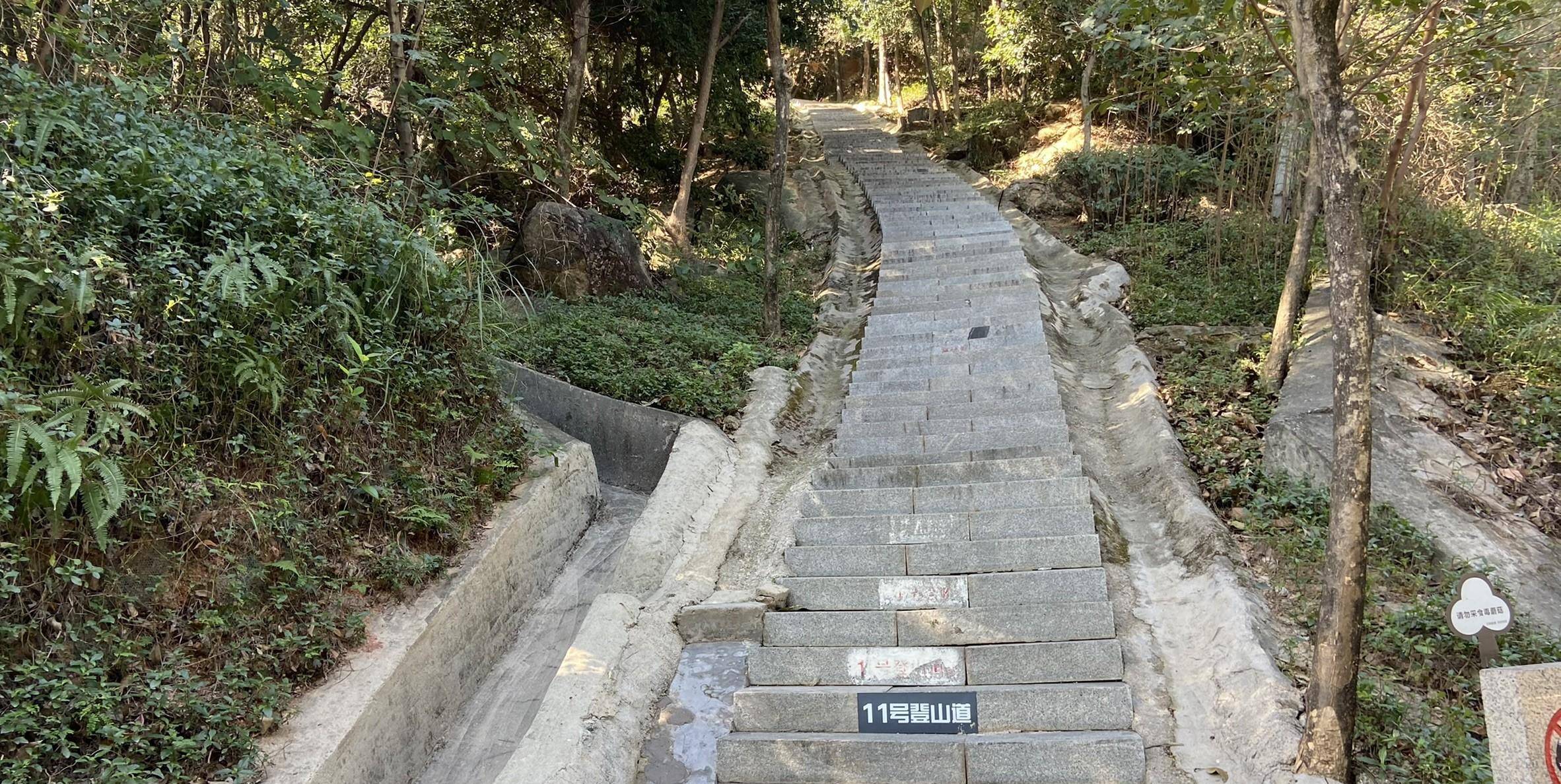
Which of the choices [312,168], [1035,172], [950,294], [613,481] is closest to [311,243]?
[312,168]

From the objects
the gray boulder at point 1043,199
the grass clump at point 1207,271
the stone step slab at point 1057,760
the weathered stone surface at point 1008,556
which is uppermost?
the gray boulder at point 1043,199

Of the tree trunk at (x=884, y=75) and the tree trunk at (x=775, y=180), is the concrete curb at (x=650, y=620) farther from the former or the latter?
the tree trunk at (x=884, y=75)

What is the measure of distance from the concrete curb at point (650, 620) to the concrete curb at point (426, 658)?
24.3 inches

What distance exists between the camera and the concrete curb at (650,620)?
13.4 feet

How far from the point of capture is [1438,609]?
4285 mm

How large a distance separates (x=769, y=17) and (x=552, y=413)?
5037 mm

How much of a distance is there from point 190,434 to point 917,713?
3.63 meters

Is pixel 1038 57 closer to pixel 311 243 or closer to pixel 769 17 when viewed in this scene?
pixel 769 17

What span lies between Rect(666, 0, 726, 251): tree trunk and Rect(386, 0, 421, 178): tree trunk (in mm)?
4840

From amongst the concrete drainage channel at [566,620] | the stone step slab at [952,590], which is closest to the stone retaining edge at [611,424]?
the concrete drainage channel at [566,620]

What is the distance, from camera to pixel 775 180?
950cm

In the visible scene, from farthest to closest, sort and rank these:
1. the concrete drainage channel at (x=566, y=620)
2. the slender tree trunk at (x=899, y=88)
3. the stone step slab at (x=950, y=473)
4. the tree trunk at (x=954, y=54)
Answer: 1. the slender tree trunk at (x=899, y=88)
2. the tree trunk at (x=954, y=54)
3. the stone step slab at (x=950, y=473)
4. the concrete drainage channel at (x=566, y=620)

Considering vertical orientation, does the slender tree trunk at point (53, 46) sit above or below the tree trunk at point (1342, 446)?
above

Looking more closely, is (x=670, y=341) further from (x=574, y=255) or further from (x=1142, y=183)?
(x=1142, y=183)
